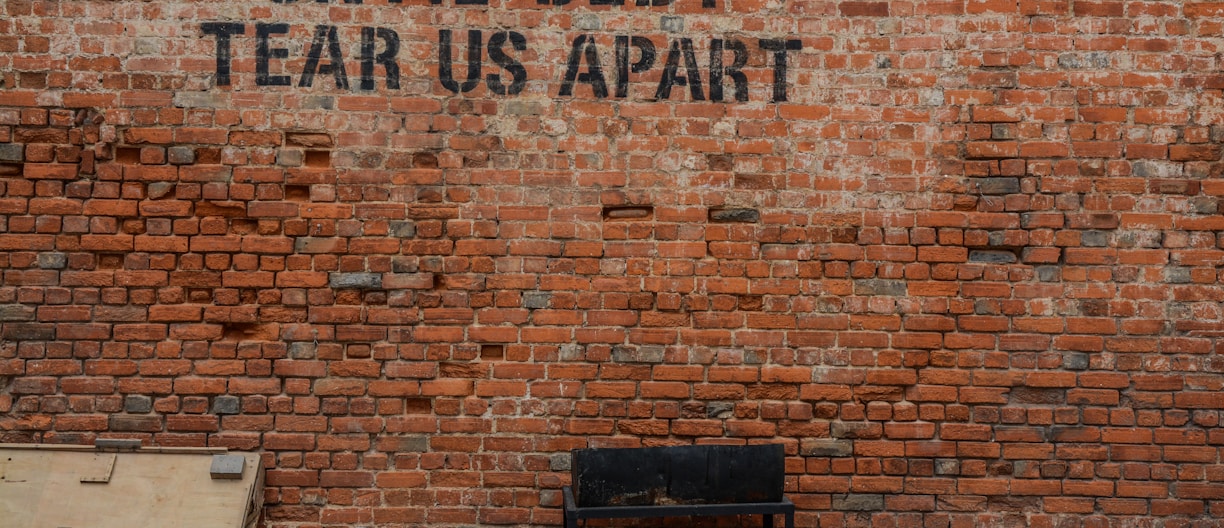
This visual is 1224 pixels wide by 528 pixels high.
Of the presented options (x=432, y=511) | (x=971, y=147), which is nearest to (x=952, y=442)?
(x=971, y=147)

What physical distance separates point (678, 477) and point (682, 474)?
2 cm

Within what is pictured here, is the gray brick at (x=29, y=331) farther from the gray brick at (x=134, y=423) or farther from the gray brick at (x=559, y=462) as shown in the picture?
the gray brick at (x=559, y=462)

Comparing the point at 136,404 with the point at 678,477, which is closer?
the point at 678,477

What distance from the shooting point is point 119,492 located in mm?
3527

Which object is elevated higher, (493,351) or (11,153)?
(11,153)

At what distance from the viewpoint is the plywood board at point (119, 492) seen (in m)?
Result: 3.48

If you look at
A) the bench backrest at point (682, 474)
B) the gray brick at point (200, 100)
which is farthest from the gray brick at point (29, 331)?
the bench backrest at point (682, 474)

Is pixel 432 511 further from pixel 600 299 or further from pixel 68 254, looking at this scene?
pixel 68 254

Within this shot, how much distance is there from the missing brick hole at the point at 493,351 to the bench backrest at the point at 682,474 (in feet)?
1.92

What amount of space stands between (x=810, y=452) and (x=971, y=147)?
158cm

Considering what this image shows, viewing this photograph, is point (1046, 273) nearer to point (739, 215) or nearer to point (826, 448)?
point (826, 448)

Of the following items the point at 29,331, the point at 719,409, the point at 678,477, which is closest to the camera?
the point at 678,477

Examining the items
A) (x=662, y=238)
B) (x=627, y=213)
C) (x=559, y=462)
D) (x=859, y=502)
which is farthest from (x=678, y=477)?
(x=627, y=213)

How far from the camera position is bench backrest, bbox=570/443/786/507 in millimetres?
3479
